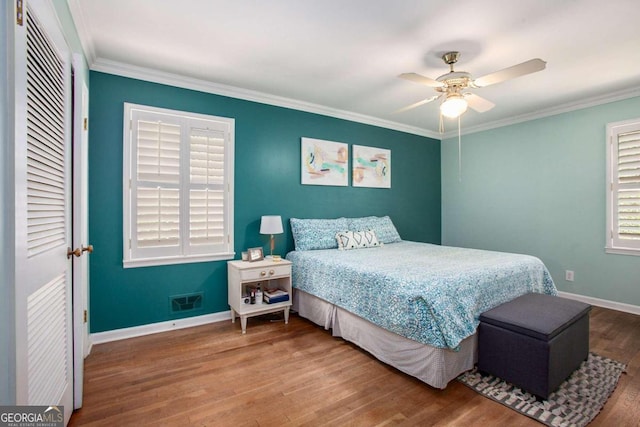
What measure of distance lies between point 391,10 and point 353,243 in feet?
7.96

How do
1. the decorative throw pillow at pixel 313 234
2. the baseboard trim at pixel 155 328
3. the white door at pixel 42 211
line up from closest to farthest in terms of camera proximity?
the white door at pixel 42 211 → the baseboard trim at pixel 155 328 → the decorative throw pillow at pixel 313 234

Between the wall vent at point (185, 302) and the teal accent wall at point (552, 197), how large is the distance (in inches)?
167

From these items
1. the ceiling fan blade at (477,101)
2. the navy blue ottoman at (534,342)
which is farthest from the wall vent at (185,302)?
the ceiling fan blade at (477,101)

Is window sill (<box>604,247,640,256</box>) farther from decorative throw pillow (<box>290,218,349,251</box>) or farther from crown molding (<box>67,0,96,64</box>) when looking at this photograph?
crown molding (<box>67,0,96,64</box>)

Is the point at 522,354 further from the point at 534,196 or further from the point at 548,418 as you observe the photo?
the point at 534,196

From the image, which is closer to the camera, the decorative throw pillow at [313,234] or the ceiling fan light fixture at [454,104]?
the ceiling fan light fixture at [454,104]

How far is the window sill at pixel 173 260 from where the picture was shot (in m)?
2.92

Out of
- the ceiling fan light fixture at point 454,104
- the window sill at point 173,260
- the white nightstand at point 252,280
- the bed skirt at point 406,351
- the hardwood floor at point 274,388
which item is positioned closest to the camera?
the hardwood floor at point 274,388

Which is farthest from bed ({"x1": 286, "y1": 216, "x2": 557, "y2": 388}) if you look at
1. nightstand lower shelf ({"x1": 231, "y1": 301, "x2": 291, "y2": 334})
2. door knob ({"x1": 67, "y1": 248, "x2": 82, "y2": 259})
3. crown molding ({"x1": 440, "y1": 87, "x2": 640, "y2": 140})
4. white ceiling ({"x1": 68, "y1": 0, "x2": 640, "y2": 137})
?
crown molding ({"x1": 440, "y1": 87, "x2": 640, "y2": 140})

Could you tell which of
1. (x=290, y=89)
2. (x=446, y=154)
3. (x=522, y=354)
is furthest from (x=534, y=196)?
(x=290, y=89)

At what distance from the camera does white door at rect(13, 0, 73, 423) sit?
1.07m

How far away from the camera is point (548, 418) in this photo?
1808mm

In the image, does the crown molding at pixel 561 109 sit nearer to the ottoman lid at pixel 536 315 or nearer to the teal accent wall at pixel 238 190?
the teal accent wall at pixel 238 190

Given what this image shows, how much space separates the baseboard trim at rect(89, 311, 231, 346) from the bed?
2.93 feet
